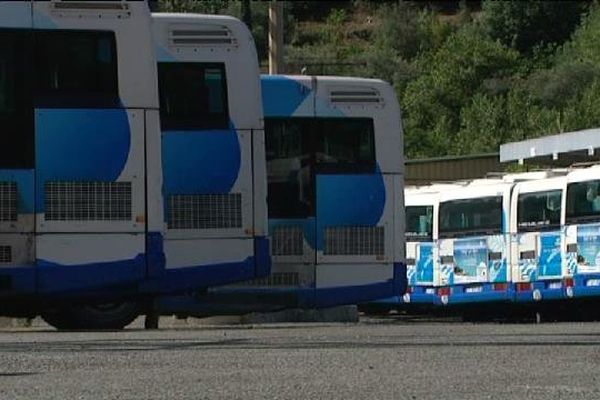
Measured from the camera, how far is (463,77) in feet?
296

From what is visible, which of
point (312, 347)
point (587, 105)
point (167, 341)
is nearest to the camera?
point (312, 347)

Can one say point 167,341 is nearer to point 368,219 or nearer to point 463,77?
point 368,219

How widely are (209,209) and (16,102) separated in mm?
3422

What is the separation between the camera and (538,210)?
38.5 m

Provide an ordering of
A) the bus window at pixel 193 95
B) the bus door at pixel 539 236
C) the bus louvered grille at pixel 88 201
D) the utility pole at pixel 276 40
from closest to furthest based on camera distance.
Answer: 1. the bus louvered grille at pixel 88 201
2. the bus window at pixel 193 95
3. the utility pole at pixel 276 40
4. the bus door at pixel 539 236

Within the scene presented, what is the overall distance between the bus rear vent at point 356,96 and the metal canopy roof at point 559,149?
36.8 ft

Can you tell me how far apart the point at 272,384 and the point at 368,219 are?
47.0ft

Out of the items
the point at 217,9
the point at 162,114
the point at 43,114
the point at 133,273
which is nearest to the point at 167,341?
the point at 133,273

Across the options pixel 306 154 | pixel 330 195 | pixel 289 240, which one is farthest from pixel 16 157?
pixel 330 195

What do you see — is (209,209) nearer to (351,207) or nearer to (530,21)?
(351,207)

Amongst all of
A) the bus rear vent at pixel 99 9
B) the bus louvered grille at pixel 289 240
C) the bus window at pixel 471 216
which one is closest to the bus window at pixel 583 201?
the bus window at pixel 471 216

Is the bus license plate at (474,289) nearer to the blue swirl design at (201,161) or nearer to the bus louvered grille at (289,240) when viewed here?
the bus louvered grille at (289,240)

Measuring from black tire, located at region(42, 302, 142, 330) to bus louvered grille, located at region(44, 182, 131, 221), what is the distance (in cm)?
352

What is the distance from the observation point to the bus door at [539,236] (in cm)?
3756
